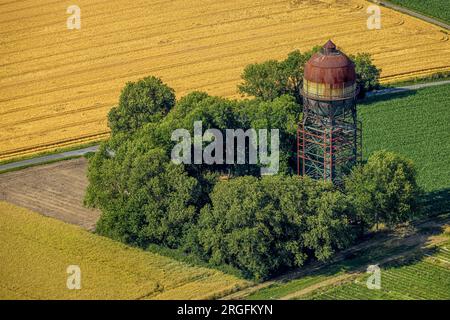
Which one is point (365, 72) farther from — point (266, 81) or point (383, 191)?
point (383, 191)

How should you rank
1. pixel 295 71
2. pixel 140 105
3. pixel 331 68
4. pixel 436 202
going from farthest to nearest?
1. pixel 295 71
2. pixel 140 105
3. pixel 436 202
4. pixel 331 68

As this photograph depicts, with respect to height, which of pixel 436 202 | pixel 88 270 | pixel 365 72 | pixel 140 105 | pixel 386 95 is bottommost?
pixel 88 270

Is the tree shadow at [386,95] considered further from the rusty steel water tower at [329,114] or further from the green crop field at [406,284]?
the green crop field at [406,284]

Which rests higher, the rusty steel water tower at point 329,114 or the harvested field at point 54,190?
the rusty steel water tower at point 329,114

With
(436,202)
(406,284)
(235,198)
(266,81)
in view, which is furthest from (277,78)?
(406,284)

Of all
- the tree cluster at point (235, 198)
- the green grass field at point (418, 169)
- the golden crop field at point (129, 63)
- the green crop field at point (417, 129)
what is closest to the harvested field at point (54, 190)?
the tree cluster at point (235, 198)
